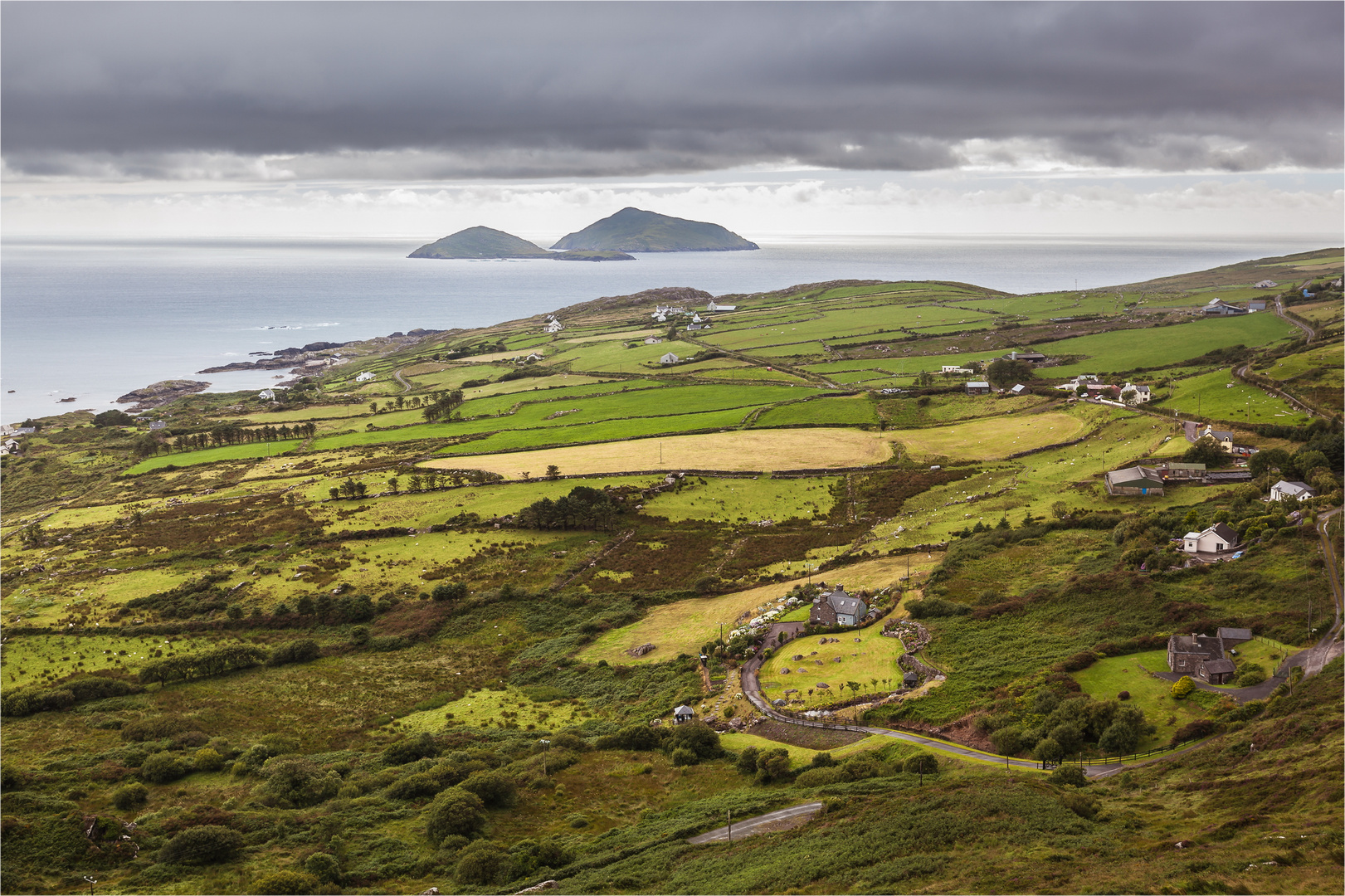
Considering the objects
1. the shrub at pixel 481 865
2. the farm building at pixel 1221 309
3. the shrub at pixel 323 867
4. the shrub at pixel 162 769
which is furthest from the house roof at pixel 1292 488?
the farm building at pixel 1221 309

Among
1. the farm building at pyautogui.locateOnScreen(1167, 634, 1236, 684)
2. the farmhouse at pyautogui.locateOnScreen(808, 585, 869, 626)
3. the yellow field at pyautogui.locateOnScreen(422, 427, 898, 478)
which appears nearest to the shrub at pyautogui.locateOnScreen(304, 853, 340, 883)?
the farmhouse at pyautogui.locateOnScreen(808, 585, 869, 626)

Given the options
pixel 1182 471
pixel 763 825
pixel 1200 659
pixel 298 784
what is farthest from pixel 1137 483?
pixel 298 784

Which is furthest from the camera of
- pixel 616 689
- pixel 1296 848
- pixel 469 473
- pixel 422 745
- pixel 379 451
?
pixel 379 451

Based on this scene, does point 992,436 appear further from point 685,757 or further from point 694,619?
point 685,757

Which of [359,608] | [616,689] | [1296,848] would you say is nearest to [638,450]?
[359,608]

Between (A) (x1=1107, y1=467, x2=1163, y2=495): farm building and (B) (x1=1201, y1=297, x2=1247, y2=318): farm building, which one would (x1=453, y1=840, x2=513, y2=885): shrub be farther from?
(B) (x1=1201, y1=297, x2=1247, y2=318): farm building

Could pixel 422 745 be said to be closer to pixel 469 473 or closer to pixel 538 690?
pixel 538 690

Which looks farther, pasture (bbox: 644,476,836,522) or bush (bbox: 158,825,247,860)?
pasture (bbox: 644,476,836,522)
